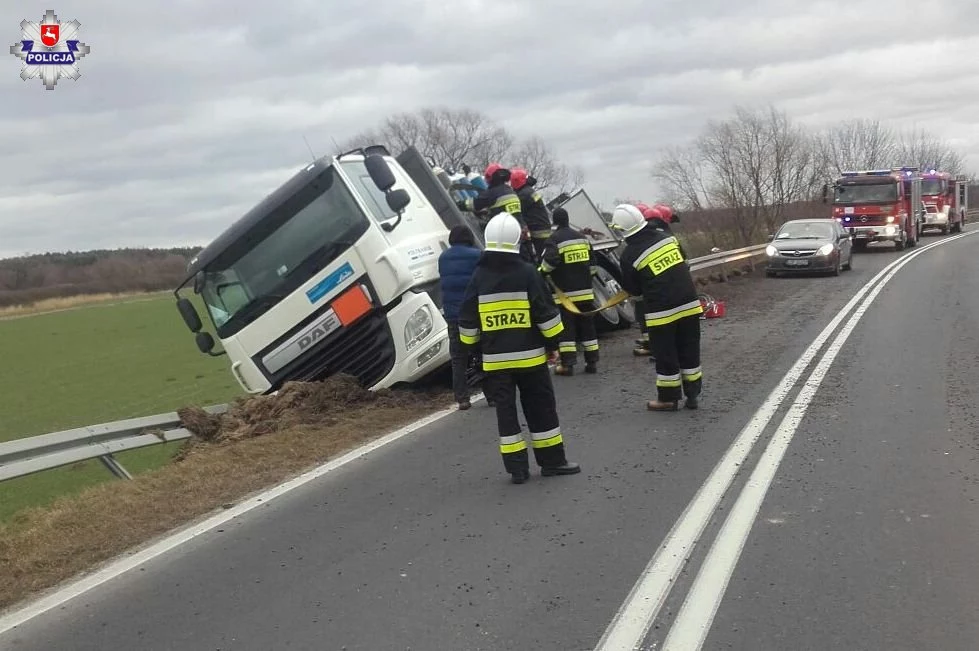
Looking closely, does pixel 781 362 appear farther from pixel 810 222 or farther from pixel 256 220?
pixel 810 222

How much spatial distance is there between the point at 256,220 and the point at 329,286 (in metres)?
0.95

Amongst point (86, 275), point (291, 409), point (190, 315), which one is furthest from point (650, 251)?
point (86, 275)

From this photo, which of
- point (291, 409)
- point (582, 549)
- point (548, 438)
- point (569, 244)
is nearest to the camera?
point (582, 549)

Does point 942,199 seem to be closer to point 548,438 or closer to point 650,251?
point 650,251

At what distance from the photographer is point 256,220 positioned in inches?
336

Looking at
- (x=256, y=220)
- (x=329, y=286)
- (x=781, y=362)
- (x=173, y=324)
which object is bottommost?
(x=173, y=324)

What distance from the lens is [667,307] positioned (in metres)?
7.65

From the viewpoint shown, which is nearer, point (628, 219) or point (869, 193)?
point (628, 219)

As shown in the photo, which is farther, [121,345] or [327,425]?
[121,345]

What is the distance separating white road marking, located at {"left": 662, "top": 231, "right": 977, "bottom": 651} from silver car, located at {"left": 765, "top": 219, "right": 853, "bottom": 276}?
14.0 m

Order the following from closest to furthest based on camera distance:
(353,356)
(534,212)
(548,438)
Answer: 1. (548,438)
2. (353,356)
3. (534,212)

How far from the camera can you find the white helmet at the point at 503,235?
19.1ft

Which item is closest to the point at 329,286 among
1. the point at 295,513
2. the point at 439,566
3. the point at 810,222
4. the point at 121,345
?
the point at 295,513

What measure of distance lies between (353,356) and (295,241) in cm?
124
